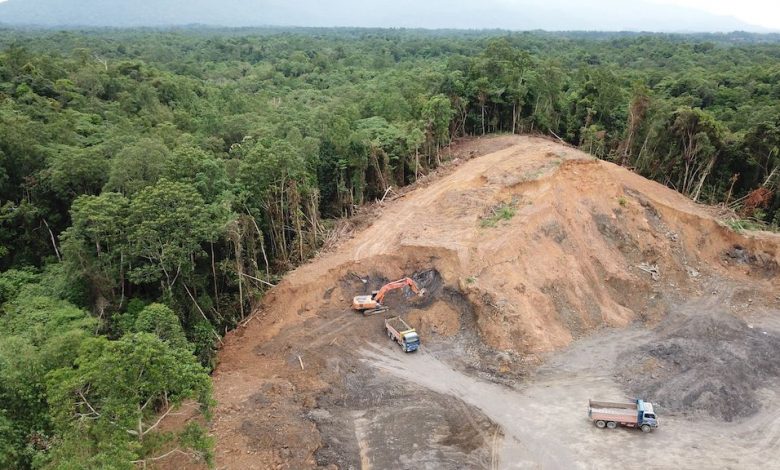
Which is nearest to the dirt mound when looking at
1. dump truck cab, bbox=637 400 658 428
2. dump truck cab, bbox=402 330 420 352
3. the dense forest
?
dump truck cab, bbox=637 400 658 428

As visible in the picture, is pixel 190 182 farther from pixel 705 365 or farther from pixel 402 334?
pixel 705 365

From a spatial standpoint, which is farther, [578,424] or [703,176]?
[703,176]

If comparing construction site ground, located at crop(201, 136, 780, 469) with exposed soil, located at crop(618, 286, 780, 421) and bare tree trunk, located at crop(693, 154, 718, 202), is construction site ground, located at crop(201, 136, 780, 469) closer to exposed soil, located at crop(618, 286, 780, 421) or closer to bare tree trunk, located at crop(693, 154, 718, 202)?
exposed soil, located at crop(618, 286, 780, 421)

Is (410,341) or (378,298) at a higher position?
(378,298)

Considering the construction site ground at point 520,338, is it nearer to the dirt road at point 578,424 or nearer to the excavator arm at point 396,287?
the dirt road at point 578,424

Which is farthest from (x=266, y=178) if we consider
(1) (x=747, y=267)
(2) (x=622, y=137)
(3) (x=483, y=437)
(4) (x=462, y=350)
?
(2) (x=622, y=137)

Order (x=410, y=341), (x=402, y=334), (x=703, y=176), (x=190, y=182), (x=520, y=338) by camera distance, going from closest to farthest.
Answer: (x=410, y=341) < (x=402, y=334) < (x=520, y=338) < (x=190, y=182) < (x=703, y=176)

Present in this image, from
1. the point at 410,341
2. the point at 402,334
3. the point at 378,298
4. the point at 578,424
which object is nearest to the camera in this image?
the point at 578,424

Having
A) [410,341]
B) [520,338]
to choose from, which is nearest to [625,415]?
[520,338]
